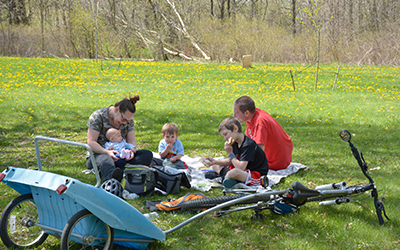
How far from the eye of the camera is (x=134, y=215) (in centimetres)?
275

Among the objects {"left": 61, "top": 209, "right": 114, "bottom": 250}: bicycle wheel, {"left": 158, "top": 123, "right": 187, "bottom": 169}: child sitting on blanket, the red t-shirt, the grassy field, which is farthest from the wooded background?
{"left": 61, "top": 209, "right": 114, "bottom": 250}: bicycle wheel

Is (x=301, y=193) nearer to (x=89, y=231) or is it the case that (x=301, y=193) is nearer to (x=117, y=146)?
(x=89, y=231)

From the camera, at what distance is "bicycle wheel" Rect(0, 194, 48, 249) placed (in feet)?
9.41

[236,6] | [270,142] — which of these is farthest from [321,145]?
[236,6]

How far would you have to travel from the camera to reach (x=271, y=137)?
16.7ft

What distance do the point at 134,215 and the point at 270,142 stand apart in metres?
2.90

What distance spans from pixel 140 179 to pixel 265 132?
1.84 m

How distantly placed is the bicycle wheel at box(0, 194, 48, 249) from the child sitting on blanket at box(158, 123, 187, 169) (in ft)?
7.34

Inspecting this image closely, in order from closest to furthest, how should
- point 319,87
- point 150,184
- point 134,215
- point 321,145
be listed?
point 134,215 → point 150,184 → point 321,145 → point 319,87

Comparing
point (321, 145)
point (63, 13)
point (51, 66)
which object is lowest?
point (321, 145)

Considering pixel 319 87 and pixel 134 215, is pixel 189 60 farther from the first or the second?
pixel 134 215

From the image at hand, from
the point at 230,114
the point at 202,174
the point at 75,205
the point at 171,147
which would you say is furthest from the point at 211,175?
the point at 230,114

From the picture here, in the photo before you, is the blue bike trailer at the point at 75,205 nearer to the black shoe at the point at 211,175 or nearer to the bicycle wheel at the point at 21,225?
the bicycle wheel at the point at 21,225

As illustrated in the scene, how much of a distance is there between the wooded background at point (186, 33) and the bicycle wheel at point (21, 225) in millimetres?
22842
